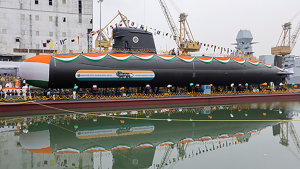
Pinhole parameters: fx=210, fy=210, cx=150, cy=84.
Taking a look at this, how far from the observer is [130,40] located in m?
22.2

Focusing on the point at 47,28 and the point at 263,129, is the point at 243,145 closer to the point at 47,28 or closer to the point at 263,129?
the point at 263,129

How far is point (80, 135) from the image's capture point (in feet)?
35.0

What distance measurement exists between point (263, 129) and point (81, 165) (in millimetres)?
10096

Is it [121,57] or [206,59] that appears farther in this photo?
[206,59]

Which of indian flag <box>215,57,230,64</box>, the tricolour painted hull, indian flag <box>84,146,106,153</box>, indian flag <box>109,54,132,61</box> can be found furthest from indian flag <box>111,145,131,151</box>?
indian flag <box>215,57,230,64</box>

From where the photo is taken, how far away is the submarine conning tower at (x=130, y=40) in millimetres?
21875

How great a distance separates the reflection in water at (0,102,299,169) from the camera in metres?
7.76

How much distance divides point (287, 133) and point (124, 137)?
860 centimetres

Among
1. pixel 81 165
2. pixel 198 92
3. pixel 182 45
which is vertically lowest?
pixel 81 165

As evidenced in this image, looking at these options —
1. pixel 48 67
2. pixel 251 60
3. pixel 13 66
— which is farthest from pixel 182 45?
pixel 48 67

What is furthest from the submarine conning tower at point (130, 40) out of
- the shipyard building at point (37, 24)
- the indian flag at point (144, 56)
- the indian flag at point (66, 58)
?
the shipyard building at point (37, 24)

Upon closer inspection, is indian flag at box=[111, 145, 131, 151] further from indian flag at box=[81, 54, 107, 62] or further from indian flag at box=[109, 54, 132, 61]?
indian flag at box=[109, 54, 132, 61]

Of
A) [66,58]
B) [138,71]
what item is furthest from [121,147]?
[66,58]

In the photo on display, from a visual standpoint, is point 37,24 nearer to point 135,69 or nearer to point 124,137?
point 135,69
